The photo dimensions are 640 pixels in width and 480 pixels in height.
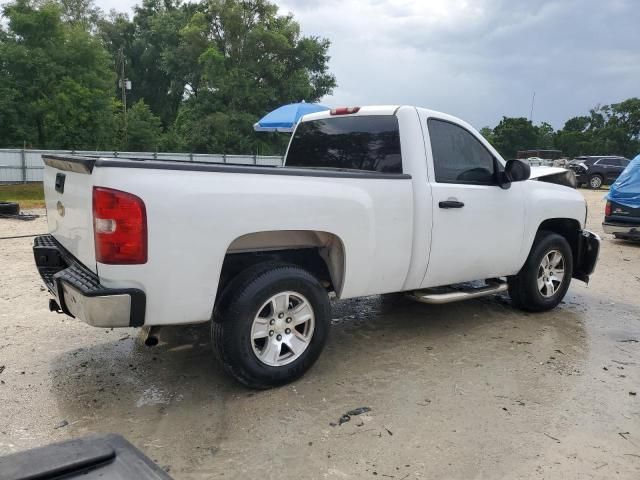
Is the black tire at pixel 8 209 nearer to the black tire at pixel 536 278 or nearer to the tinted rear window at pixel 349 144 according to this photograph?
the tinted rear window at pixel 349 144


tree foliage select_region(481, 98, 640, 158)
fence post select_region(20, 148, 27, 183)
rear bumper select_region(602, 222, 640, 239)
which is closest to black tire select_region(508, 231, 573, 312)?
rear bumper select_region(602, 222, 640, 239)

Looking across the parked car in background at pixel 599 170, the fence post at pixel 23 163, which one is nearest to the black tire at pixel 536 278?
the fence post at pixel 23 163

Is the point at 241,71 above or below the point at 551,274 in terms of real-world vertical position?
above

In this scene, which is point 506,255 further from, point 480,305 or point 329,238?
point 329,238

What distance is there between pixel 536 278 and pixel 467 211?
139cm

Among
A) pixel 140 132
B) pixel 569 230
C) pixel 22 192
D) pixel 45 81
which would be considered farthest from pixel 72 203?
pixel 140 132

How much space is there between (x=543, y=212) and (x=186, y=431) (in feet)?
12.9

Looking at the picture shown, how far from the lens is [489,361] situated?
4266mm

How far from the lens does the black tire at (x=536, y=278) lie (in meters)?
5.29

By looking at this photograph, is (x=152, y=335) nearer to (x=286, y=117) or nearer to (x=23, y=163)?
(x=286, y=117)

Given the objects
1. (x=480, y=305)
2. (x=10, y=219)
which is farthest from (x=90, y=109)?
(x=480, y=305)

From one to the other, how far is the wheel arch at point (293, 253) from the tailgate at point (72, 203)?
864 millimetres

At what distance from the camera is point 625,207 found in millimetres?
10195

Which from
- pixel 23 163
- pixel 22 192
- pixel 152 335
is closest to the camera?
pixel 152 335
